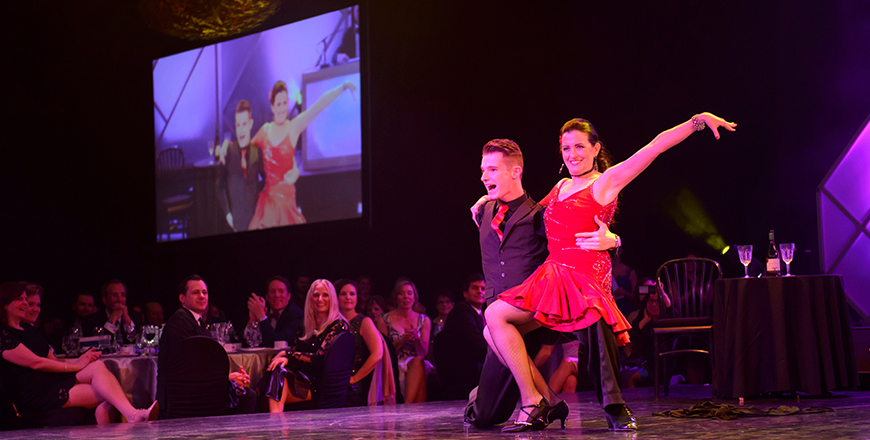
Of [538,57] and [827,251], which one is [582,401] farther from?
[538,57]

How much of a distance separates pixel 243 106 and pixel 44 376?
4045 millimetres

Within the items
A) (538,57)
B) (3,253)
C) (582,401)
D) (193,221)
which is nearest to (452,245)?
(538,57)

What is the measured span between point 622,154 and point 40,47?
6675 millimetres

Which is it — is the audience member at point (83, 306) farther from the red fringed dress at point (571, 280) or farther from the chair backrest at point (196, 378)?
the red fringed dress at point (571, 280)

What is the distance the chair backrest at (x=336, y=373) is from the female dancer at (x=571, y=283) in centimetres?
194

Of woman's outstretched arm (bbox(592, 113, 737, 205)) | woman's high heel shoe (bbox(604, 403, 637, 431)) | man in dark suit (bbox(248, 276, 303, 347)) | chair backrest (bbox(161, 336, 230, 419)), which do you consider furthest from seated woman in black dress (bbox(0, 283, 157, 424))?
woman's outstretched arm (bbox(592, 113, 737, 205))

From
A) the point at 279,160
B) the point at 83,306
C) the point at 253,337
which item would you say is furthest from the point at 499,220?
the point at 279,160

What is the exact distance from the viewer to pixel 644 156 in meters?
2.55

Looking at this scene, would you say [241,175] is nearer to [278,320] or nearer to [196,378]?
[278,320]

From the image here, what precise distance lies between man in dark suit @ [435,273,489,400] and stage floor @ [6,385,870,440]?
940 millimetres

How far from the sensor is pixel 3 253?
30.2 feet

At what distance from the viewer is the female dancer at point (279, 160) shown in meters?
7.62

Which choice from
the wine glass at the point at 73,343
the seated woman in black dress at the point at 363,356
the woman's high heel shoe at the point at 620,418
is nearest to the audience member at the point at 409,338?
the seated woman in black dress at the point at 363,356

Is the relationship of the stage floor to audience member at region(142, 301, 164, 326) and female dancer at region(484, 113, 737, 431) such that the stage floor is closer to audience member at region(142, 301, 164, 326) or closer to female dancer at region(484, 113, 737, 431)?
female dancer at region(484, 113, 737, 431)
